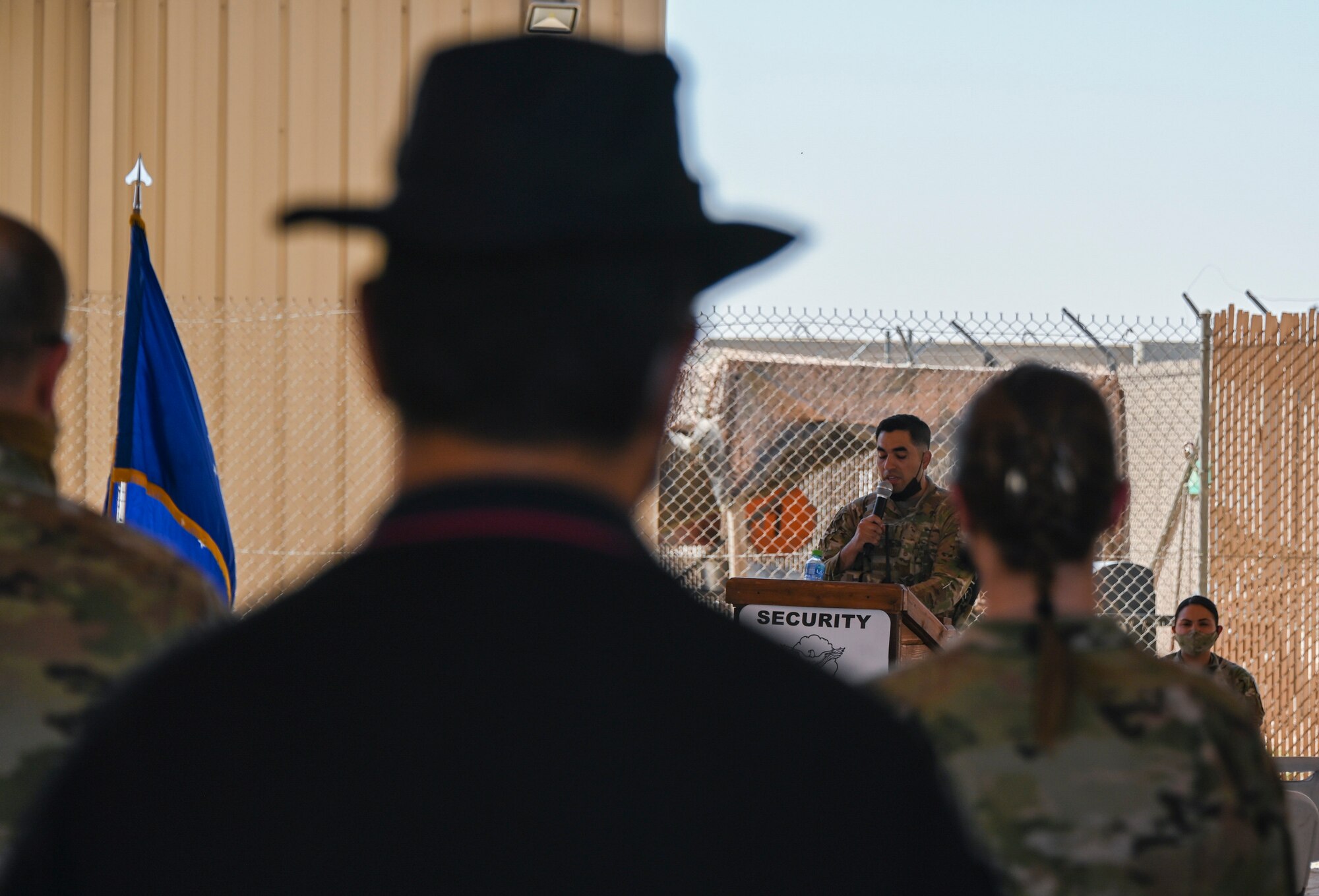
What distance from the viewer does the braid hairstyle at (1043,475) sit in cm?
180

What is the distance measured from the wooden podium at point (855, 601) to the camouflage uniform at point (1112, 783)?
9.47 ft

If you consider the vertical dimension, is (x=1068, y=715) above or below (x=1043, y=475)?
below

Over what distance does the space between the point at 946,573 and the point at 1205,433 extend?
89.4 inches

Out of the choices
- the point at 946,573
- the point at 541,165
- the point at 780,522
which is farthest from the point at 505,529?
the point at 780,522

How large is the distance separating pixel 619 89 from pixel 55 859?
56 centimetres

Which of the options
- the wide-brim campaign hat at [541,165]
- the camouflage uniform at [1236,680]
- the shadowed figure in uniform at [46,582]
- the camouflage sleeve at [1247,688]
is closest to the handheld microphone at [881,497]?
the camouflage uniform at [1236,680]

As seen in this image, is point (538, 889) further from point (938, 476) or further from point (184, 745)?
point (938, 476)

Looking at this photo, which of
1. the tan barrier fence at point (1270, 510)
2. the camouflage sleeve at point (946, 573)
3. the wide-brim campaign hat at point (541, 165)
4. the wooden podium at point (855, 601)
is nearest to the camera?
the wide-brim campaign hat at point (541, 165)

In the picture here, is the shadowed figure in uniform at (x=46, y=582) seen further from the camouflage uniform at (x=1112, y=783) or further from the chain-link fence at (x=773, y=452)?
the chain-link fence at (x=773, y=452)

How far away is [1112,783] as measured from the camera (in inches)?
66.3

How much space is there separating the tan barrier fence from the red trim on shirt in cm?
701

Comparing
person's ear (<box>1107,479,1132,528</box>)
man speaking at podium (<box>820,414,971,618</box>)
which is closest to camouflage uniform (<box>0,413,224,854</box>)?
person's ear (<box>1107,479,1132,528</box>)

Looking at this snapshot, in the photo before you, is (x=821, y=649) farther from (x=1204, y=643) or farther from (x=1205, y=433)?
(x=1205, y=433)

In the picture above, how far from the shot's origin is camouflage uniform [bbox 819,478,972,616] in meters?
5.70
